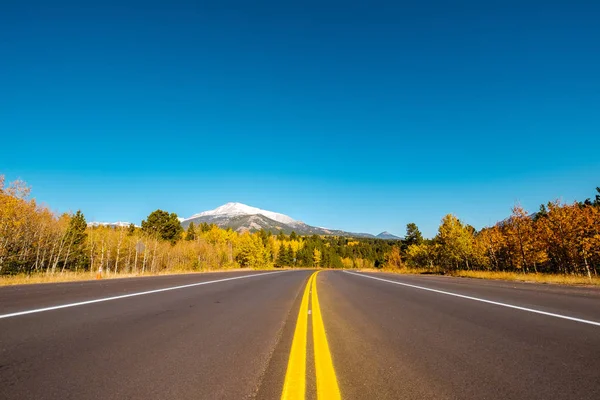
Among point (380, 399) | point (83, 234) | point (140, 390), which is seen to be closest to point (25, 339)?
point (140, 390)

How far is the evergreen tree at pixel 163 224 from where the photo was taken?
7762 centimetres

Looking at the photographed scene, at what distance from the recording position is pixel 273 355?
3.63 metres

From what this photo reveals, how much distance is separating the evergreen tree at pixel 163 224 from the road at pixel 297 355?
256ft

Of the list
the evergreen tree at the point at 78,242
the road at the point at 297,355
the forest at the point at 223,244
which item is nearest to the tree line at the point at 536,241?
the forest at the point at 223,244

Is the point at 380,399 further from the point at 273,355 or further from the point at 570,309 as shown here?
the point at 570,309

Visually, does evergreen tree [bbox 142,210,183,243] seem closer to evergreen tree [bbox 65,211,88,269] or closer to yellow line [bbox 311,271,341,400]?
evergreen tree [bbox 65,211,88,269]

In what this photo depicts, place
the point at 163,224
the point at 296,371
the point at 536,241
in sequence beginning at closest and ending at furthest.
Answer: the point at 296,371 < the point at 536,241 < the point at 163,224

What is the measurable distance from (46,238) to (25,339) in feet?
171

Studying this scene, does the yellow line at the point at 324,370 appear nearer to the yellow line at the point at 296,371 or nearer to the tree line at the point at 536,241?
the yellow line at the point at 296,371

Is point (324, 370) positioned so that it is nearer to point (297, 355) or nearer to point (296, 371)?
point (296, 371)

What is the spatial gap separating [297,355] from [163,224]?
274 ft

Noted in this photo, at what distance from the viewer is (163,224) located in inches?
3125

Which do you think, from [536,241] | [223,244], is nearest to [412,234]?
[536,241]

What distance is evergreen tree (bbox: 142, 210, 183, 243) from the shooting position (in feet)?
255
